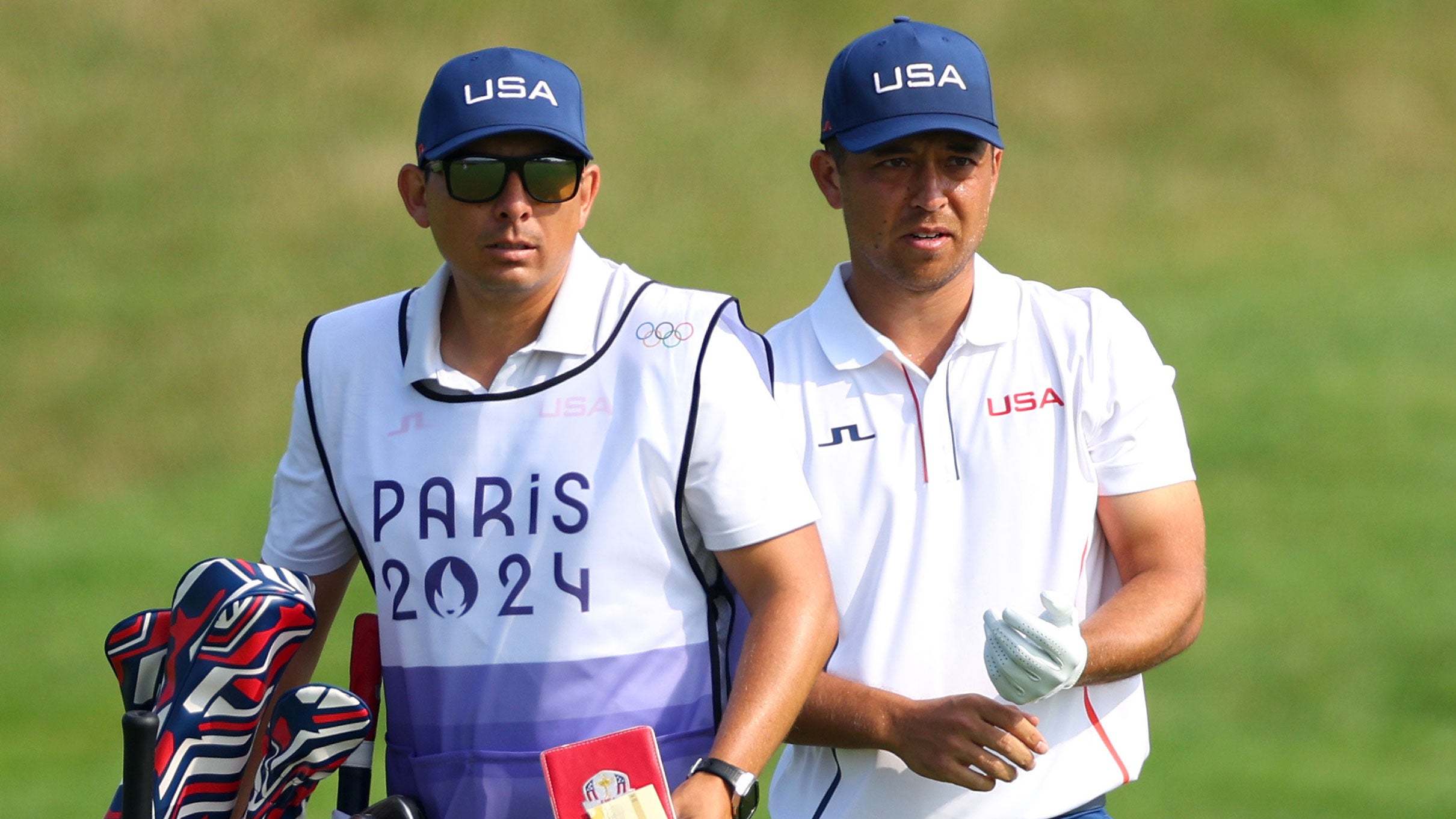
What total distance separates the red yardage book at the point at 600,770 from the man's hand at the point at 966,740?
567 millimetres

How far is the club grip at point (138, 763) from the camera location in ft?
8.55

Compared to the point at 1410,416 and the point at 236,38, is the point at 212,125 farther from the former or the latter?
the point at 1410,416

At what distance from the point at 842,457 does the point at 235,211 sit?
47.3ft

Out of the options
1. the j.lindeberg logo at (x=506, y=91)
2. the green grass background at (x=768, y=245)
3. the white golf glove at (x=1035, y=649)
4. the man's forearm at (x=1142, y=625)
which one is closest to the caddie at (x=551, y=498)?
the j.lindeberg logo at (x=506, y=91)

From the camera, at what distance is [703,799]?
2762 millimetres

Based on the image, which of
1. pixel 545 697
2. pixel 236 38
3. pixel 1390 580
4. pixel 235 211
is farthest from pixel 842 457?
pixel 236 38

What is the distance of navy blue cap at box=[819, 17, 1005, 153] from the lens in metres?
3.35

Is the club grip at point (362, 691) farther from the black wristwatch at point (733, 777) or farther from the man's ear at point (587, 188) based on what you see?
the man's ear at point (587, 188)

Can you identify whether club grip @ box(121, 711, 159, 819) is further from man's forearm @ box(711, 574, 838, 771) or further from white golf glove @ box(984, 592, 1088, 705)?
white golf glove @ box(984, 592, 1088, 705)

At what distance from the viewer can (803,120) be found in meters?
18.2

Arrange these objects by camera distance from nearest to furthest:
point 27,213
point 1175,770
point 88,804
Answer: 1. point 88,804
2. point 1175,770
3. point 27,213

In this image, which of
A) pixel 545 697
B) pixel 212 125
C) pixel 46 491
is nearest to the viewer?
pixel 545 697

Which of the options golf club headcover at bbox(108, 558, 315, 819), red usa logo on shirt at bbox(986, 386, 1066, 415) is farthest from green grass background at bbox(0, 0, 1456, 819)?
golf club headcover at bbox(108, 558, 315, 819)

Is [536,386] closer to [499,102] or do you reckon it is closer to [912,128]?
[499,102]
